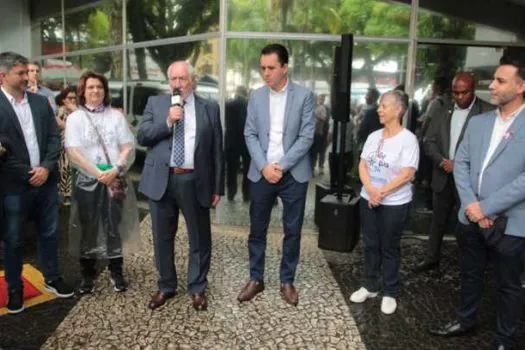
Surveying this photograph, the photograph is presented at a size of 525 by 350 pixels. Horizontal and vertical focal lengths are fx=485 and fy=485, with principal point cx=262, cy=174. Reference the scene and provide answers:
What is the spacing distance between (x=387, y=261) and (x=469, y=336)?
73cm

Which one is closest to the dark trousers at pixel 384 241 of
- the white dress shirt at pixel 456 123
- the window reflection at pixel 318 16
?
the white dress shirt at pixel 456 123

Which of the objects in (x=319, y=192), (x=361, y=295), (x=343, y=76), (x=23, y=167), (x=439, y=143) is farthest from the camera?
(x=319, y=192)

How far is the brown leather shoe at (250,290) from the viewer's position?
12.3ft

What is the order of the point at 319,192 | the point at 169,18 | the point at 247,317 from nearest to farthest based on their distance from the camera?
the point at 247,317
the point at 319,192
the point at 169,18

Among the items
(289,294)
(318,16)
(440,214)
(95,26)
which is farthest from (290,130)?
(95,26)

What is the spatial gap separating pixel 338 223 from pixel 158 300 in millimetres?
2072

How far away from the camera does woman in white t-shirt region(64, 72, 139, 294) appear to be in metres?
3.52

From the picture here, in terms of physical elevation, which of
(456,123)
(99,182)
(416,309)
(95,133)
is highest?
(456,123)

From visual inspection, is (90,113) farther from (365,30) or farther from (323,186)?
(365,30)

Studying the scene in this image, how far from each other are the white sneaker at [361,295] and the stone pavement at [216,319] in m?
0.11

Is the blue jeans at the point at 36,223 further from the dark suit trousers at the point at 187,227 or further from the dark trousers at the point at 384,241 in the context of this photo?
the dark trousers at the point at 384,241

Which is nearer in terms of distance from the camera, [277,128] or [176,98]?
[176,98]

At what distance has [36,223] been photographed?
3.72 m

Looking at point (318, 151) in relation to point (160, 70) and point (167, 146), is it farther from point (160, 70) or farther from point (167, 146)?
point (167, 146)
